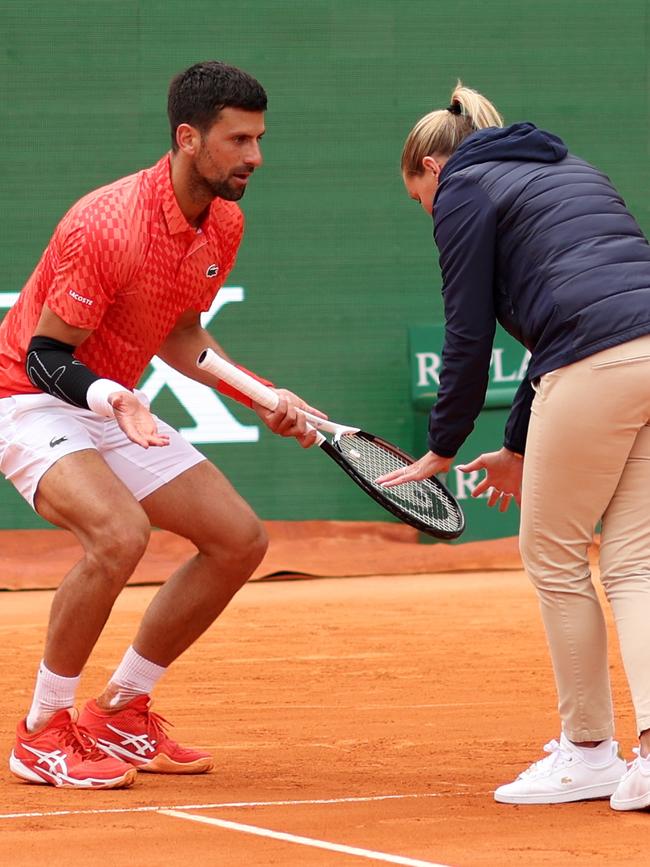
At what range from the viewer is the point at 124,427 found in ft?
12.8

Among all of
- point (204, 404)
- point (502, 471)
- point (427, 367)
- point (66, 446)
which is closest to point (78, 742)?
point (66, 446)

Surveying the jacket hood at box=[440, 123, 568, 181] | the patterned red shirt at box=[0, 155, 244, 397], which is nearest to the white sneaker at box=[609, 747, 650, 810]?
the jacket hood at box=[440, 123, 568, 181]

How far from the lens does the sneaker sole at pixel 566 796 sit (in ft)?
12.5

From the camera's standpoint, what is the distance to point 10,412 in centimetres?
435

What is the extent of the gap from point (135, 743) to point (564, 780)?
129 cm

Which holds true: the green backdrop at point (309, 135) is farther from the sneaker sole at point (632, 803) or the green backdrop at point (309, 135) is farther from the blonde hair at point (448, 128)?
the sneaker sole at point (632, 803)

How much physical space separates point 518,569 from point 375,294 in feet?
6.52

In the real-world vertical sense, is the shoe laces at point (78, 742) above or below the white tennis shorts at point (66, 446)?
below

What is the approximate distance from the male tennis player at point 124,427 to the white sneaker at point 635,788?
1.25 meters

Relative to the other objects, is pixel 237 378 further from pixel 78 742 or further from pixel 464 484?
pixel 464 484

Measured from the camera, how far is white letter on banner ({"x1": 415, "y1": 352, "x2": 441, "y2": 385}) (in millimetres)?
9555

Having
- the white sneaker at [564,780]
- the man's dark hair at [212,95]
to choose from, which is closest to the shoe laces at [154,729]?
the white sneaker at [564,780]

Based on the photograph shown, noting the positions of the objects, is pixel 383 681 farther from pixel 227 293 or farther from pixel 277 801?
pixel 227 293

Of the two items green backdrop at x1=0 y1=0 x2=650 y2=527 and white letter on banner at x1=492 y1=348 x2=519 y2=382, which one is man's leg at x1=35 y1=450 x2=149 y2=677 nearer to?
green backdrop at x1=0 y1=0 x2=650 y2=527
